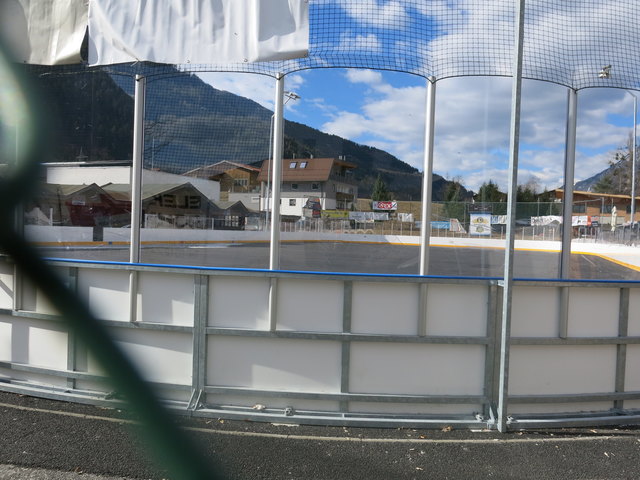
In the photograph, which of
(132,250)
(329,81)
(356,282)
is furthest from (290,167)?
(132,250)

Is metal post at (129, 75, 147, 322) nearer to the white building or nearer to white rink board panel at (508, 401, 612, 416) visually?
the white building

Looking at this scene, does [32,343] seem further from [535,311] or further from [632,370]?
[632,370]

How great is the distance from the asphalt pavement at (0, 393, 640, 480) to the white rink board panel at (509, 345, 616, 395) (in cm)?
36

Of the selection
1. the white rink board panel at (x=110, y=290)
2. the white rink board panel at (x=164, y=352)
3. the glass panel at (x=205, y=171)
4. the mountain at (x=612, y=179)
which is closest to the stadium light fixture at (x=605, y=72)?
the mountain at (x=612, y=179)

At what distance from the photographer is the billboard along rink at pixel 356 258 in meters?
4.65

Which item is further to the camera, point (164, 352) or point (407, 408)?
point (164, 352)

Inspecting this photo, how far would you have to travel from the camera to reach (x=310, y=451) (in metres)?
3.64

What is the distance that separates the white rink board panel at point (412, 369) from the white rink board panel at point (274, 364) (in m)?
0.20

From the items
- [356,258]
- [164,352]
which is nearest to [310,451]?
[164,352]

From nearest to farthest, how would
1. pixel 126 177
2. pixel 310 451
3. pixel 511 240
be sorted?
1. pixel 310 451
2. pixel 511 240
3. pixel 126 177

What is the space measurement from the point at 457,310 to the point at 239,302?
1.87 meters

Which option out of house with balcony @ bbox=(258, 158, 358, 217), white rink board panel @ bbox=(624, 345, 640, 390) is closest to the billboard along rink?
house with balcony @ bbox=(258, 158, 358, 217)

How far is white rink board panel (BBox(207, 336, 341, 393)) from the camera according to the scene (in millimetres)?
4242

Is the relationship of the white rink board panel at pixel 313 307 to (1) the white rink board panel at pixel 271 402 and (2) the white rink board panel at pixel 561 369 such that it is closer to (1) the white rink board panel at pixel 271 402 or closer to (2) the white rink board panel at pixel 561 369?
(1) the white rink board panel at pixel 271 402
